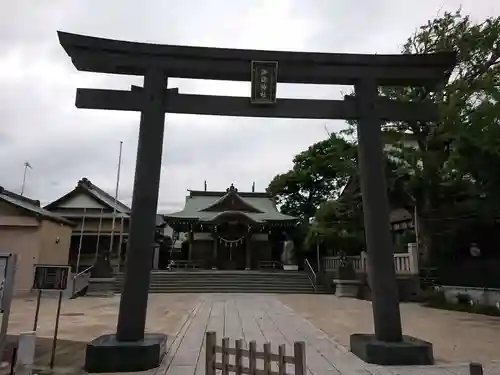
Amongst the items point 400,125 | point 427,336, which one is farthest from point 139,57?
point 400,125

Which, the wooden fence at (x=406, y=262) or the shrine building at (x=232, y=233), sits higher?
the shrine building at (x=232, y=233)

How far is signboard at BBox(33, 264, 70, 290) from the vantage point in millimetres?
5922

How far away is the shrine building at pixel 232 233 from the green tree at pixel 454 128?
44.0 feet

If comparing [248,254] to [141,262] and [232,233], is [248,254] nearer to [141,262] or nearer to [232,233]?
[232,233]

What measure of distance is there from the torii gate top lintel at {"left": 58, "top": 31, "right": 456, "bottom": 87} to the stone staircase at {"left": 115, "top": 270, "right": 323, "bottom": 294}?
674 inches

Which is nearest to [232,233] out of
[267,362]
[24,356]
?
[24,356]

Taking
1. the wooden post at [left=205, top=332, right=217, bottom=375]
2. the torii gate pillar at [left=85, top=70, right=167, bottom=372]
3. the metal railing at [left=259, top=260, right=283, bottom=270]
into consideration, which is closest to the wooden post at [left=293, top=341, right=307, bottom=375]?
the wooden post at [left=205, top=332, right=217, bottom=375]

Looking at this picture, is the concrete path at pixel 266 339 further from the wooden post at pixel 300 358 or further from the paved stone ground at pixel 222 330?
the wooden post at pixel 300 358

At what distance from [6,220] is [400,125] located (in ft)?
66.6

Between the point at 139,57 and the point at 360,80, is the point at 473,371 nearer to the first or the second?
the point at 360,80

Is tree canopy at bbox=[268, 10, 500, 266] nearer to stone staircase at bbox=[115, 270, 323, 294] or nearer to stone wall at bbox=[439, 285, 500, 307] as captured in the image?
stone wall at bbox=[439, 285, 500, 307]

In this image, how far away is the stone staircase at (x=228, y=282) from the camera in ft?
72.5

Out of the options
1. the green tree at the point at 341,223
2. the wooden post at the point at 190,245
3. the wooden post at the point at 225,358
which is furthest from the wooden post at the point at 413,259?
the wooden post at the point at 190,245

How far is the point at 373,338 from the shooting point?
6.03 metres
